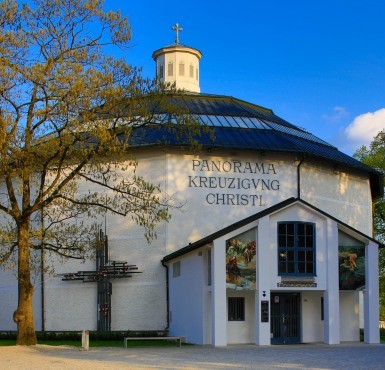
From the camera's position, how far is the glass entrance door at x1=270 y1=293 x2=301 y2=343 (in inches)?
1127

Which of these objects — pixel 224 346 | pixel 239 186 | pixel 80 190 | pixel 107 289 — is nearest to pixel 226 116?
pixel 239 186

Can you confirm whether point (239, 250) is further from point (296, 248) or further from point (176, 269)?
point (176, 269)

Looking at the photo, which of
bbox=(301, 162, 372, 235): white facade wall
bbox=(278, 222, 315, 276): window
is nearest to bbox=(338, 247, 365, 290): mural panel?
bbox=(278, 222, 315, 276): window

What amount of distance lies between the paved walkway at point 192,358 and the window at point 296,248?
3.76m

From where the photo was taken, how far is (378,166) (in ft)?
159

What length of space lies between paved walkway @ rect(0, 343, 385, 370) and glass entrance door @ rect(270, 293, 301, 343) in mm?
4105

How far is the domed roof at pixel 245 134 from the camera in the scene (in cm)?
3167

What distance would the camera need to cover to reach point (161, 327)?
30984 millimetres

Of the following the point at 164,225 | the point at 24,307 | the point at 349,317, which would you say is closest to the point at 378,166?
the point at 349,317

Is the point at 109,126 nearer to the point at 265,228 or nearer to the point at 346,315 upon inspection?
the point at 265,228

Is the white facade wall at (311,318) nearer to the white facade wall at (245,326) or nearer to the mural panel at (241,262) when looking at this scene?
the white facade wall at (245,326)

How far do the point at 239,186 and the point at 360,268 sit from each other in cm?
700

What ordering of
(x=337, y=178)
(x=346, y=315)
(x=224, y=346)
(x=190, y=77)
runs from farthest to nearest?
(x=190, y=77), (x=337, y=178), (x=346, y=315), (x=224, y=346)

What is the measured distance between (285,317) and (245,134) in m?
9.30
